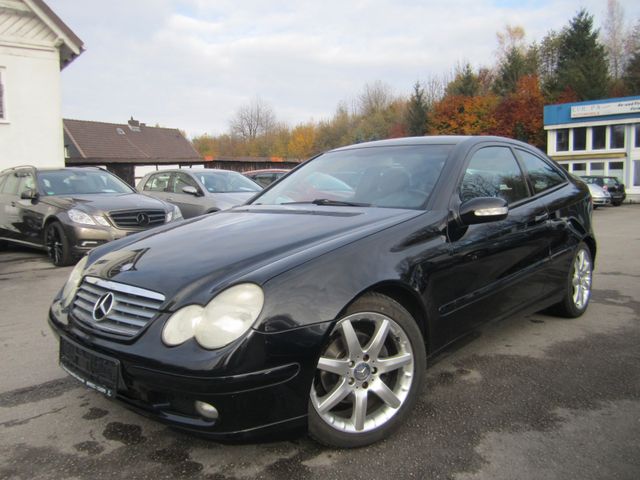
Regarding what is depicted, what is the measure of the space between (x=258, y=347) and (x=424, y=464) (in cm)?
93

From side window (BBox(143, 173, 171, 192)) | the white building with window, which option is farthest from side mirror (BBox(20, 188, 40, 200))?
the white building with window

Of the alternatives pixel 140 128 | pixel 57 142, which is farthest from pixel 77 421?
pixel 140 128

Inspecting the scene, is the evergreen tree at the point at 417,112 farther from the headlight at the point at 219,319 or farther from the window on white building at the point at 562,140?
the headlight at the point at 219,319

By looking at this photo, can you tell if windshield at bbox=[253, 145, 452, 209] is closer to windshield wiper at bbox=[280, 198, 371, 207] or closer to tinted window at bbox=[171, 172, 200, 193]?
windshield wiper at bbox=[280, 198, 371, 207]

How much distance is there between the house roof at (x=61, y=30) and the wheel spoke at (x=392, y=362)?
15.3 meters

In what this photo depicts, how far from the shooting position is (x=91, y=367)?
2328 millimetres

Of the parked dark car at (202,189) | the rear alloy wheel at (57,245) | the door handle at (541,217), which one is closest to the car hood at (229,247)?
the door handle at (541,217)

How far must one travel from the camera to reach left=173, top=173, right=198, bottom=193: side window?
35.1ft

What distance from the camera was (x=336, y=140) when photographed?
6662 cm

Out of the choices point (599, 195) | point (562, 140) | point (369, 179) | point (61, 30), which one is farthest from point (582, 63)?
point (369, 179)

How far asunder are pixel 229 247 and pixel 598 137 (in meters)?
36.2

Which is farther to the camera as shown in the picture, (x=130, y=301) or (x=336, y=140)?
(x=336, y=140)

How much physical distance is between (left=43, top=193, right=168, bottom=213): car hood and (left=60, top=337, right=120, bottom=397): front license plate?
5300mm

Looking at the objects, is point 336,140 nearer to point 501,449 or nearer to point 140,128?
point 140,128
